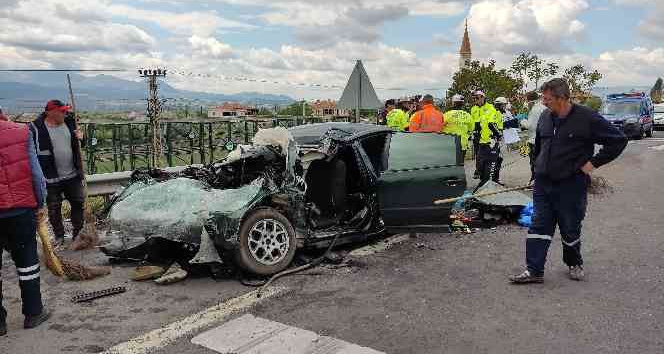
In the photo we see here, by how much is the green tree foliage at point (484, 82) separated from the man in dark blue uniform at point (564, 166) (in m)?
21.6

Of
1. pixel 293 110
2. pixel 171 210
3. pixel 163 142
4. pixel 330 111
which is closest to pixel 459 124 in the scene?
pixel 171 210

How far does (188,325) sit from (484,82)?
24546mm

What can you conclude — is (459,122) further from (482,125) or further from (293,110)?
(293,110)

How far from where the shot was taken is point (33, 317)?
4.12m

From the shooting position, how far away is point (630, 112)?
75.9ft

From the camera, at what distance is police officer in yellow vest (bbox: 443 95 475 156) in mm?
9836

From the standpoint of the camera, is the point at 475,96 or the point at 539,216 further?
the point at 475,96

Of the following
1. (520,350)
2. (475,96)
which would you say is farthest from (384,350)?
(475,96)

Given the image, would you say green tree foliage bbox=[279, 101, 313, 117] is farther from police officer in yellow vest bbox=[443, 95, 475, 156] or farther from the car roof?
the car roof

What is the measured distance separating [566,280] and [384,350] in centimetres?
225

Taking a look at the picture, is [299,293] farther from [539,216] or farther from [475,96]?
[475,96]

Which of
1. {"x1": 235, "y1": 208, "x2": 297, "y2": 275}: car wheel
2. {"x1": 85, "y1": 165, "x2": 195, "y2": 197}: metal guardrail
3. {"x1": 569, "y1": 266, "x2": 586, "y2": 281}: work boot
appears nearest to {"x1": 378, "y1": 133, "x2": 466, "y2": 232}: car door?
{"x1": 235, "y1": 208, "x2": 297, "y2": 275}: car wheel

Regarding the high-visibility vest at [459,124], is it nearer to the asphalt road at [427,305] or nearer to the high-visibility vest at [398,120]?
the high-visibility vest at [398,120]

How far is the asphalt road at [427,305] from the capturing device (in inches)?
147
